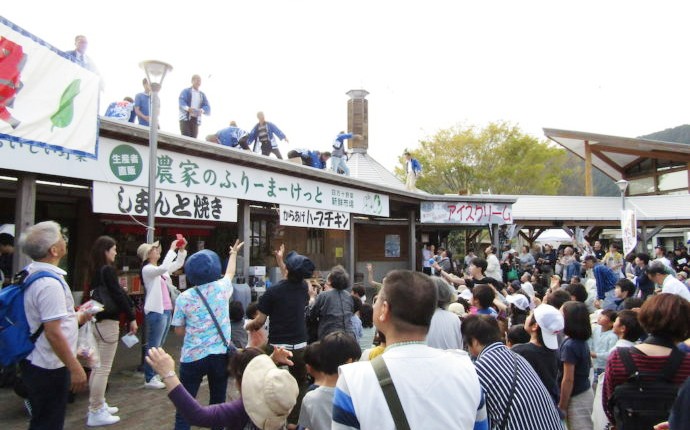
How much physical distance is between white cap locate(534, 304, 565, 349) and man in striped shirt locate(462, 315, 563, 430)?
93 cm

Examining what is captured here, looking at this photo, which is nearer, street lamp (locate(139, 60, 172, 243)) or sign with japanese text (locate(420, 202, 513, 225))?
street lamp (locate(139, 60, 172, 243))

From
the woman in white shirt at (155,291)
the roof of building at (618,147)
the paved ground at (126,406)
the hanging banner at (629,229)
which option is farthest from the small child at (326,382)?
the roof of building at (618,147)

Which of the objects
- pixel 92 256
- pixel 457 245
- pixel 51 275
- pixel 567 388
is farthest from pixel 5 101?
pixel 457 245

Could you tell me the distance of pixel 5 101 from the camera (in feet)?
15.4

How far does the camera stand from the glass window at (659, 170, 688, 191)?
25.5 meters

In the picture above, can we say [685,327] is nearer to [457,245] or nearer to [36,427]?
[36,427]

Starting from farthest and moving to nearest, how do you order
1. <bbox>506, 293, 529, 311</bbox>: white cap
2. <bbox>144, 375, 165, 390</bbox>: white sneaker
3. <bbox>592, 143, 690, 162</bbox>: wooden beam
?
<bbox>592, 143, 690, 162</bbox>: wooden beam, <bbox>144, 375, 165, 390</bbox>: white sneaker, <bbox>506, 293, 529, 311</bbox>: white cap

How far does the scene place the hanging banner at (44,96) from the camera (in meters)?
4.68

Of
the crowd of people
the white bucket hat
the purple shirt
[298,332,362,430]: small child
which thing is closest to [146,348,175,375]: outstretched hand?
the crowd of people

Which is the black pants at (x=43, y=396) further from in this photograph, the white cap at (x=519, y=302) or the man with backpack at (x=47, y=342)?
the white cap at (x=519, y=302)

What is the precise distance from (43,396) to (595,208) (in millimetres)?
23665

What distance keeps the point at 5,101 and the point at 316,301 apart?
3.73m

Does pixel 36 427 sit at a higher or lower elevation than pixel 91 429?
higher

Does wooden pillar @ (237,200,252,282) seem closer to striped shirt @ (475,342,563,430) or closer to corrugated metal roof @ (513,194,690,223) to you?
striped shirt @ (475,342,563,430)
